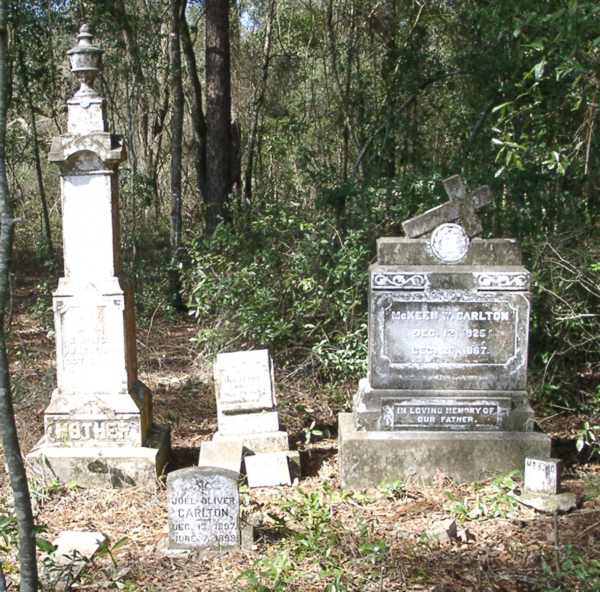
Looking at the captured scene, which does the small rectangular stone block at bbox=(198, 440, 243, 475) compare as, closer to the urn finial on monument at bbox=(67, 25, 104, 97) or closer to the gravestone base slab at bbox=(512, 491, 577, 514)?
the gravestone base slab at bbox=(512, 491, 577, 514)

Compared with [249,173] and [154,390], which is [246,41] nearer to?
[249,173]

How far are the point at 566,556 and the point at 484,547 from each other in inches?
20.1

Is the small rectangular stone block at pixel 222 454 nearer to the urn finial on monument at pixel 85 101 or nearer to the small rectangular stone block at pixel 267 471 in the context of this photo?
the small rectangular stone block at pixel 267 471

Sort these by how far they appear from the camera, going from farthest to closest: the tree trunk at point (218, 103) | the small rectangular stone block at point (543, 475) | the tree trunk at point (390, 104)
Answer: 1. the tree trunk at point (390, 104)
2. the tree trunk at point (218, 103)
3. the small rectangular stone block at point (543, 475)

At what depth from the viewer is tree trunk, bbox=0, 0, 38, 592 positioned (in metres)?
2.72

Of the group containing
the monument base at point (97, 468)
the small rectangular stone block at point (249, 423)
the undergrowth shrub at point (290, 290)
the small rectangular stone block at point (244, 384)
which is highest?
the undergrowth shrub at point (290, 290)

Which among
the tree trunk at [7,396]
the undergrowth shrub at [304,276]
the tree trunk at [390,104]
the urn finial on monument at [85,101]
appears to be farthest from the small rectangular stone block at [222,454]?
the tree trunk at [390,104]

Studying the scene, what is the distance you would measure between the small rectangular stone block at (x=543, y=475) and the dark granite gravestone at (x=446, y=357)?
31 centimetres

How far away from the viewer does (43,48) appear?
12.2m

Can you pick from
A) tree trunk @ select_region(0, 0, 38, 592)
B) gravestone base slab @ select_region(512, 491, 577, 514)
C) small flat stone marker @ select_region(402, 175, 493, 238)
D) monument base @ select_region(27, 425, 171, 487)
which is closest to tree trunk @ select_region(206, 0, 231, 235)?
small flat stone marker @ select_region(402, 175, 493, 238)

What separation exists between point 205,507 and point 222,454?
1489 mm

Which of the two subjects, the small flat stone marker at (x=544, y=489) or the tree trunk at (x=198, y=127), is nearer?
the small flat stone marker at (x=544, y=489)

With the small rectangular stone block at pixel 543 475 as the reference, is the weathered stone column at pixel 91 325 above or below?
above

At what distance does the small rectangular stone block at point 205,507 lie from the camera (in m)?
4.70
